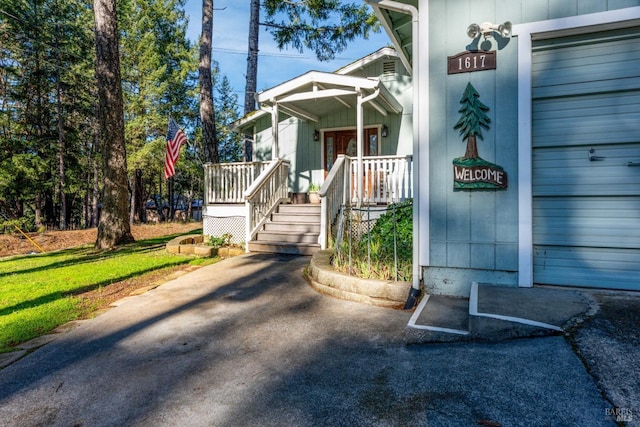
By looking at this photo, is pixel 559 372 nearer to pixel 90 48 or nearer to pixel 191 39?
pixel 90 48

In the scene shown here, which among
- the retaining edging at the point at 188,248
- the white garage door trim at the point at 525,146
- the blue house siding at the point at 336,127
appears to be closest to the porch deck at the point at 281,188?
the retaining edging at the point at 188,248

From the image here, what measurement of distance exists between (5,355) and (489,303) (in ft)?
12.5

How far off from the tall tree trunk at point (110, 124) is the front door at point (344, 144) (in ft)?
16.2

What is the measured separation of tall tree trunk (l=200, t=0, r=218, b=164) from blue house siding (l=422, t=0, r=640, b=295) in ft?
23.6

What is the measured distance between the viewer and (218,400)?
2.10 m

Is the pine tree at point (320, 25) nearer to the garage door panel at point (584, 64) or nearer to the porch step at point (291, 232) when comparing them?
the porch step at point (291, 232)

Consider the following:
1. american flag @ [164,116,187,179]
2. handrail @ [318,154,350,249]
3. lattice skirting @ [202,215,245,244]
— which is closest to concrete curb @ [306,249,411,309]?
handrail @ [318,154,350,249]

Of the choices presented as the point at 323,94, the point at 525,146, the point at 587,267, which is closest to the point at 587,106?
the point at 525,146

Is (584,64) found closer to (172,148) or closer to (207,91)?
(172,148)

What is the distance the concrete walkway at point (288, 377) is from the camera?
1.89 m

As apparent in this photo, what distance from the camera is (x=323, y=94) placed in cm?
771

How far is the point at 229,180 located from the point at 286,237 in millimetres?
2488

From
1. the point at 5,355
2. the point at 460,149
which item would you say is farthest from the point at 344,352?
the point at 5,355

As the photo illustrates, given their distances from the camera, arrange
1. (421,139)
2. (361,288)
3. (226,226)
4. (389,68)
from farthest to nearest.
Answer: (389,68) → (226,226) → (361,288) → (421,139)
